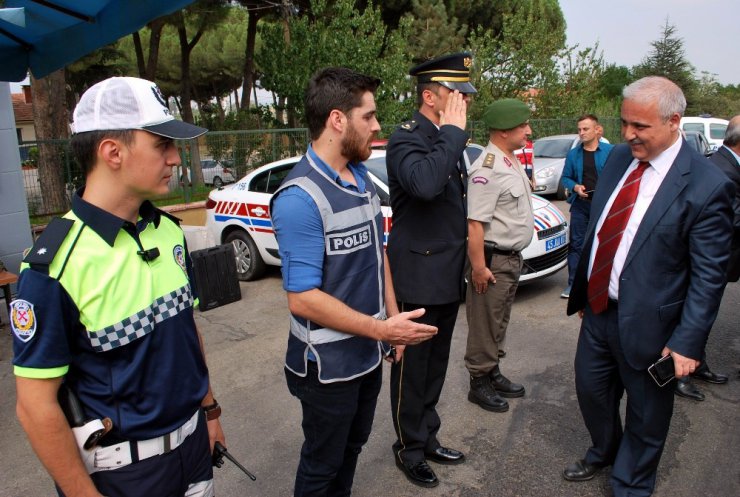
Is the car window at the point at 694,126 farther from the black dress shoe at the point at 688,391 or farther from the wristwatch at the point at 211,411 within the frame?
the wristwatch at the point at 211,411

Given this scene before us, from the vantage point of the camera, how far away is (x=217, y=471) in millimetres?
3195

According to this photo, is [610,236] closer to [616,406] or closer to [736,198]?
[616,406]

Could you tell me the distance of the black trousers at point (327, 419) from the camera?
7.06 ft

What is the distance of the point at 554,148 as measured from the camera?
13664 mm

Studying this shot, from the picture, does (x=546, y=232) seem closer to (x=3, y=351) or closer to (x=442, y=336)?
(x=442, y=336)

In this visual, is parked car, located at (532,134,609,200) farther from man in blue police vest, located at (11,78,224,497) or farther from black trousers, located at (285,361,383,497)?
man in blue police vest, located at (11,78,224,497)

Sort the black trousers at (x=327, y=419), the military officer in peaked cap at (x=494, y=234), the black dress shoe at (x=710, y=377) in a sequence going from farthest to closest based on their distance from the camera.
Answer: the black dress shoe at (x=710, y=377) < the military officer in peaked cap at (x=494, y=234) < the black trousers at (x=327, y=419)

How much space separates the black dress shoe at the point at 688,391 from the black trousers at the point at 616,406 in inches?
49.8

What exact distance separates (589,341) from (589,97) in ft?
73.8

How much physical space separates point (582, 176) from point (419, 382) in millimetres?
4222

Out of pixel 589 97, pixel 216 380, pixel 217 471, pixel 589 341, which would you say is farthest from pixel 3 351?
pixel 589 97

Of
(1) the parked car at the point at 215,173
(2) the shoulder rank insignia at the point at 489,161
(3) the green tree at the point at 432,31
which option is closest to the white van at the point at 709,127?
(3) the green tree at the point at 432,31

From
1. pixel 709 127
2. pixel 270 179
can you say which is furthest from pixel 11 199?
pixel 709 127

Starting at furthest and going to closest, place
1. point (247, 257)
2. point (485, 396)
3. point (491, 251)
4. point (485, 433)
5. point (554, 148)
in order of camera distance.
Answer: point (554, 148) < point (247, 257) < point (485, 396) < point (491, 251) < point (485, 433)
